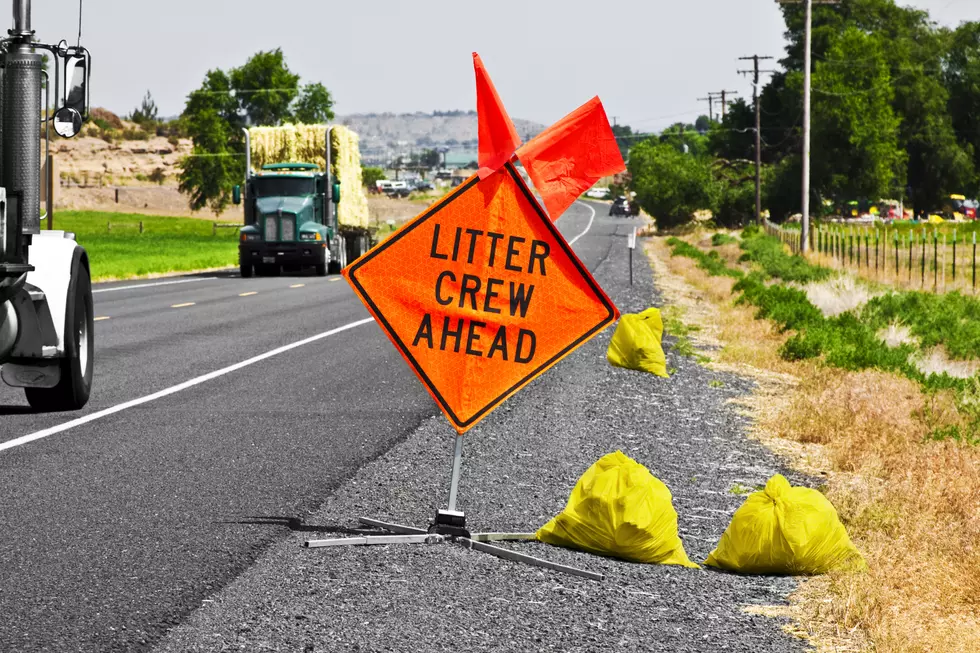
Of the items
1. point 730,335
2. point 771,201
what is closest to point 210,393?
point 730,335

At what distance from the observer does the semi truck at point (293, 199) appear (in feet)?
116

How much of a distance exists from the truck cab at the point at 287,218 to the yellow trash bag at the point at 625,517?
29121 mm

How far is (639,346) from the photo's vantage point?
1455 centimetres

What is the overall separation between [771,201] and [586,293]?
85717 millimetres

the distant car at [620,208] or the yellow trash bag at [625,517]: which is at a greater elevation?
the distant car at [620,208]

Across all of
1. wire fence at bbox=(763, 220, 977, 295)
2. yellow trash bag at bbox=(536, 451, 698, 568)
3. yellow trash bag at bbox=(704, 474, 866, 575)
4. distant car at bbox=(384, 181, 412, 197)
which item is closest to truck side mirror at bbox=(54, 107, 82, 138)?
yellow trash bag at bbox=(536, 451, 698, 568)

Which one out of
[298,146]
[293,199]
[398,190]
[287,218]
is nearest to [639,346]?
[287,218]

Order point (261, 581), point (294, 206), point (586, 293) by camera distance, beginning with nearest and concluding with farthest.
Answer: point (261, 581) → point (586, 293) → point (294, 206)

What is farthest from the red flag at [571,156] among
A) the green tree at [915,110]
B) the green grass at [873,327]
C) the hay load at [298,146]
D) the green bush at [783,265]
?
the green tree at [915,110]

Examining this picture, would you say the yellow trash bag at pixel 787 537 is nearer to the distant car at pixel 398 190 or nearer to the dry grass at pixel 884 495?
the dry grass at pixel 884 495

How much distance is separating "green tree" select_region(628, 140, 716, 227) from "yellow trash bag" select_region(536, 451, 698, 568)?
86.4 m

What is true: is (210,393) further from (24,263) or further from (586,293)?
(586,293)

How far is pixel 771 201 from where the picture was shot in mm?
90250

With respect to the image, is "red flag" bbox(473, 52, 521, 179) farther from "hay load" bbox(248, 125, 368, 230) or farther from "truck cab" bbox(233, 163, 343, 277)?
"hay load" bbox(248, 125, 368, 230)
